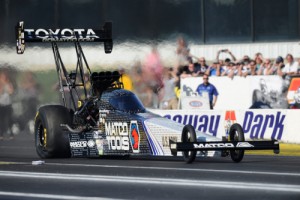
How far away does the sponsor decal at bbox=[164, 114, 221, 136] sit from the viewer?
2753 centimetres

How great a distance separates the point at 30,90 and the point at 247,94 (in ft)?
29.4

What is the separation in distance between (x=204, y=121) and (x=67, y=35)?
17.6ft

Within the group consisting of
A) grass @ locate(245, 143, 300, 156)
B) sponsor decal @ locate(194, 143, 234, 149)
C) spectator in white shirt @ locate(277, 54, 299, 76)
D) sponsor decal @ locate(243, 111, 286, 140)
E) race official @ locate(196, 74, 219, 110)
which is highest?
spectator in white shirt @ locate(277, 54, 299, 76)

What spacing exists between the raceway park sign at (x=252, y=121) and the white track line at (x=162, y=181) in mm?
10083

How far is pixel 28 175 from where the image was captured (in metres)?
17.5

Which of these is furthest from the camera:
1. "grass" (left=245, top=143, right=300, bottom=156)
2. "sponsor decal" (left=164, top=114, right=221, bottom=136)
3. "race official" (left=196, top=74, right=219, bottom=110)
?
"race official" (left=196, top=74, right=219, bottom=110)

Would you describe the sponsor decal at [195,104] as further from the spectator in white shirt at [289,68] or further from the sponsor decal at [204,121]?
the sponsor decal at [204,121]

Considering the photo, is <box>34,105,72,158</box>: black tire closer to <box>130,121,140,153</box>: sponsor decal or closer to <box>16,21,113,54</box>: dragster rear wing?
<box>16,21,113,54</box>: dragster rear wing

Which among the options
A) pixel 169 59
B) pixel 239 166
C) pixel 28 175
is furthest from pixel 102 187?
pixel 169 59

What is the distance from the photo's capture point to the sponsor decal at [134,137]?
20.2 metres

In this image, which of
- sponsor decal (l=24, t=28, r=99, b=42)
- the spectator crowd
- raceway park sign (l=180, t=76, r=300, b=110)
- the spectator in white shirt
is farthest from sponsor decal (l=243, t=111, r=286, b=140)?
sponsor decal (l=24, t=28, r=99, b=42)

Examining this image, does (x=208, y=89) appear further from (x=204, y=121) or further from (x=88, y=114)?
(x=88, y=114)

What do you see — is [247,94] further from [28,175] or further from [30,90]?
[28,175]

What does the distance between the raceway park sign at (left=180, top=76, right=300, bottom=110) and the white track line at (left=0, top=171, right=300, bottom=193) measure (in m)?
14.6
